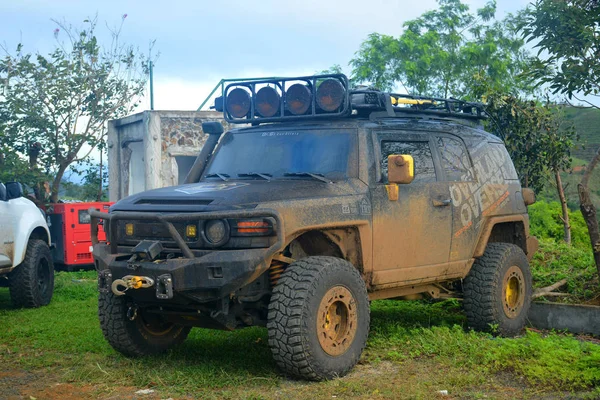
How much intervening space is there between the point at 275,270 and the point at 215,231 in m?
0.67

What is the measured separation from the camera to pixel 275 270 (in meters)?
6.25

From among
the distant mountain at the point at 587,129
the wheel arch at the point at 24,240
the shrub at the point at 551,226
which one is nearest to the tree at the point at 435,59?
the distant mountain at the point at 587,129

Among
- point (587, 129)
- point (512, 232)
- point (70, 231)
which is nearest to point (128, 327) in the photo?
point (512, 232)

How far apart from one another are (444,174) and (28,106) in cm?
1200

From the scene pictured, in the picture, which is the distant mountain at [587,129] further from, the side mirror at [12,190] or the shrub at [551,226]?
the side mirror at [12,190]

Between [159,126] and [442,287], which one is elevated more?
[159,126]

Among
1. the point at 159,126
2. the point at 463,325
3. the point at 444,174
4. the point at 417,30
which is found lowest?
the point at 463,325

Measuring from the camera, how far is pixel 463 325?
27.2 feet

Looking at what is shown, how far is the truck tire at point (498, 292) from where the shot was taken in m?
7.74

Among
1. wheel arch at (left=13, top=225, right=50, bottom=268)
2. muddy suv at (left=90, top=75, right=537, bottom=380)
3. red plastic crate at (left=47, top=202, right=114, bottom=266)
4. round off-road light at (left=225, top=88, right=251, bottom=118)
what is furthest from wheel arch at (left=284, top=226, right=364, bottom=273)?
red plastic crate at (left=47, top=202, right=114, bottom=266)

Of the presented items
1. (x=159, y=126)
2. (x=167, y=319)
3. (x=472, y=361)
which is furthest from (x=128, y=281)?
(x=159, y=126)

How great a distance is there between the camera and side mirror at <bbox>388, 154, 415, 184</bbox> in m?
6.47

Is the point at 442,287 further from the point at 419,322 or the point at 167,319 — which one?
the point at 167,319

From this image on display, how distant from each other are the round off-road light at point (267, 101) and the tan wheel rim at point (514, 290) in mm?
2857
